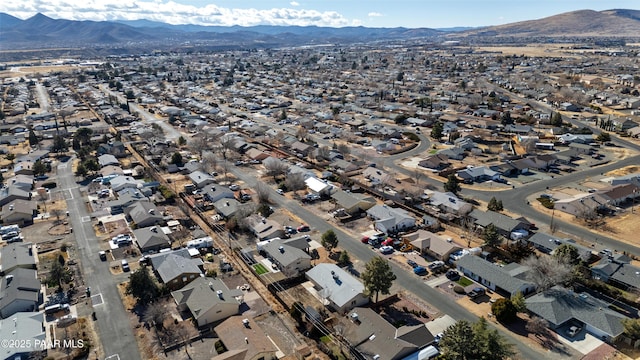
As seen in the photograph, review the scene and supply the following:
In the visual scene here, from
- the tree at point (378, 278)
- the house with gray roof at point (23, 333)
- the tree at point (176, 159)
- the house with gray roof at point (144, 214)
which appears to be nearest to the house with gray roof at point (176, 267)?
the house with gray roof at point (144, 214)

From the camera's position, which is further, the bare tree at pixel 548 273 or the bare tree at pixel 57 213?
the bare tree at pixel 57 213

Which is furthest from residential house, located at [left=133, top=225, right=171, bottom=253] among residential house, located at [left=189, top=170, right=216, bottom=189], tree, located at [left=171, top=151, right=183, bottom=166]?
tree, located at [left=171, top=151, right=183, bottom=166]

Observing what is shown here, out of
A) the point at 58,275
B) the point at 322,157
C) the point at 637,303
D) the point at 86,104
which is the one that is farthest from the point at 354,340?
the point at 86,104

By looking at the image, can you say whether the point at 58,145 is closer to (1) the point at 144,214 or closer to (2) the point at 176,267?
(1) the point at 144,214

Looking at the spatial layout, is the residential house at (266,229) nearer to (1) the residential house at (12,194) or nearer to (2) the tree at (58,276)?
(2) the tree at (58,276)

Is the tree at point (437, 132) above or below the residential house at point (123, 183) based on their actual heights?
above

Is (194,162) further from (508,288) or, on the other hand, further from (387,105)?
(387,105)

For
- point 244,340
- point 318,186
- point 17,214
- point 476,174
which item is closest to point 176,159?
point 17,214
